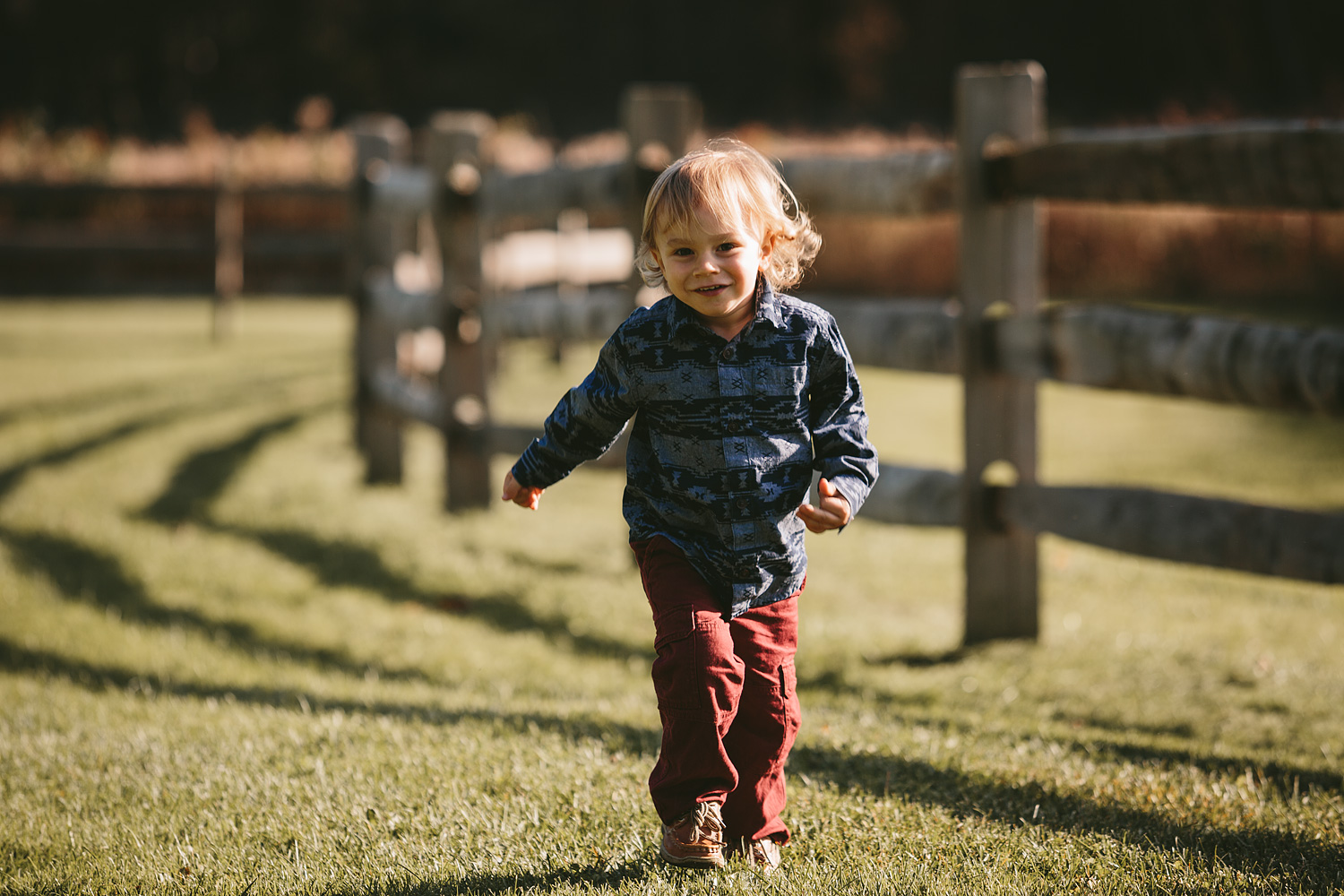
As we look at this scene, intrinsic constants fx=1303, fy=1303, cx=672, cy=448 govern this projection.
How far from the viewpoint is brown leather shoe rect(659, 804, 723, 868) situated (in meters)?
2.32

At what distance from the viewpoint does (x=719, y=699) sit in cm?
232

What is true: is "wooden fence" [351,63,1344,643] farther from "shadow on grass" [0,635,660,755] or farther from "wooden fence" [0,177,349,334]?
"wooden fence" [0,177,349,334]

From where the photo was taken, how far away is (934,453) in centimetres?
803

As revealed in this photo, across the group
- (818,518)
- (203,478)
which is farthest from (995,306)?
(203,478)

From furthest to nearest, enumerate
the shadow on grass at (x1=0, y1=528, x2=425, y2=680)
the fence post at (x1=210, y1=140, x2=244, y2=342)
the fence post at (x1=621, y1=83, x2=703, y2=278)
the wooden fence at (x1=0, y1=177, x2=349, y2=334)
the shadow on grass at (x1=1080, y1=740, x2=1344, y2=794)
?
the wooden fence at (x1=0, y1=177, x2=349, y2=334)
the fence post at (x1=210, y1=140, x2=244, y2=342)
the fence post at (x1=621, y1=83, x2=703, y2=278)
the shadow on grass at (x1=0, y1=528, x2=425, y2=680)
the shadow on grass at (x1=1080, y1=740, x2=1344, y2=794)

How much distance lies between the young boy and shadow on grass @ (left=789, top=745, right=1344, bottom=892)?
46 centimetres

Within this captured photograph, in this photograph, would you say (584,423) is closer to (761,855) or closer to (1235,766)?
(761,855)

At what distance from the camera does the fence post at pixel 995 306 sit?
4082mm

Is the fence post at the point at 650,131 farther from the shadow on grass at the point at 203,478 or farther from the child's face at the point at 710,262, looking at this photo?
the child's face at the point at 710,262

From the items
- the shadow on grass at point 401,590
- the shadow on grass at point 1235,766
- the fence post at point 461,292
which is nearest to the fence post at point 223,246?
the fence post at point 461,292

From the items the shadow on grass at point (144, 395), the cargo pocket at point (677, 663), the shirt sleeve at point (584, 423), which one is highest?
the shirt sleeve at point (584, 423)

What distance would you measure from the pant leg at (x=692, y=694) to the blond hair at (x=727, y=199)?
63 centimetres

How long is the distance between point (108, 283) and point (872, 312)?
46.6 feet

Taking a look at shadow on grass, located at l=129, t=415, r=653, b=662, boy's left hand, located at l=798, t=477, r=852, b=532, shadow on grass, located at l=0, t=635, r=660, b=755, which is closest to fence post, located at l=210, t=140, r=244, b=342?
shadow on grass, located at l=129, t=415, r=653, b=662
